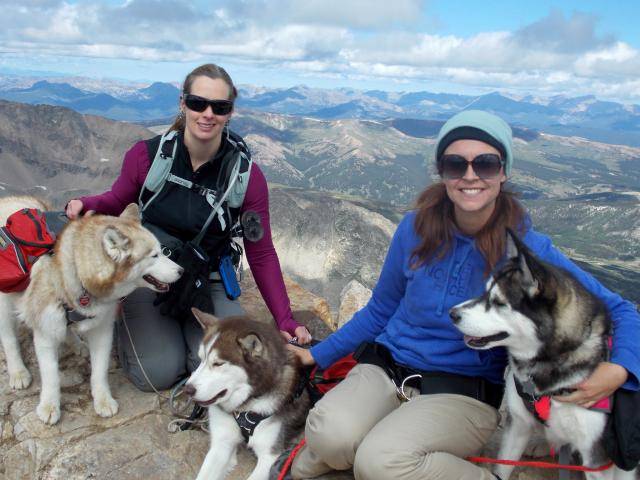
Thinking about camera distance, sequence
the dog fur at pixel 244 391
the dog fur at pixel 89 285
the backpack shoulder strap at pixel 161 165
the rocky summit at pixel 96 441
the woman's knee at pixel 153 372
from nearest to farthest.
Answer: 1. the dog fur at pixel 244 391
2. the rocky summit at pixel 96 441
3. the dog fur at pixel 89 285
4. the backpack shoulder strap at pixel 161 165
5. the woman's knee at pixel 153 372

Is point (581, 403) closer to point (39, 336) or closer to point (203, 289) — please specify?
point (203, 289)

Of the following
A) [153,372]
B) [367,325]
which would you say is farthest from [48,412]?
[367,325]

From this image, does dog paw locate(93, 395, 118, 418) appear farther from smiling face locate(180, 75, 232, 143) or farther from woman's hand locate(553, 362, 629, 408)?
woman's hand locate(553, 362, 629, 408)

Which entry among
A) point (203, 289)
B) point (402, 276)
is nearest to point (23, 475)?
point (203, 289)

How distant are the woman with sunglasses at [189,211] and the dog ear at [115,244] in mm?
1122

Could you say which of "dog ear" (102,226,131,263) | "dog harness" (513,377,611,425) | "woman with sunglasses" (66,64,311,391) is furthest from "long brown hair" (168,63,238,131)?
"dog harness" (513,377,611,425)

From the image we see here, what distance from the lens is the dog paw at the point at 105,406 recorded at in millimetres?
7098

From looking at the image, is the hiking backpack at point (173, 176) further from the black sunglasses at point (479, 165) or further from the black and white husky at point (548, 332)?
the black and white husky at point (548, 332)

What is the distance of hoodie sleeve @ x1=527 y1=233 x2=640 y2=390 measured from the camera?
500 cm

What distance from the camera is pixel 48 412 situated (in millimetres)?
6734

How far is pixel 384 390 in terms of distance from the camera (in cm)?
586

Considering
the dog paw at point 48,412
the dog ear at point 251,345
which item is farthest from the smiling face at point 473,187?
the dog paw at point 48,412

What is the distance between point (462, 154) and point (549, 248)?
1514 millimetres

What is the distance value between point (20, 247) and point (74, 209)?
3.19ft
